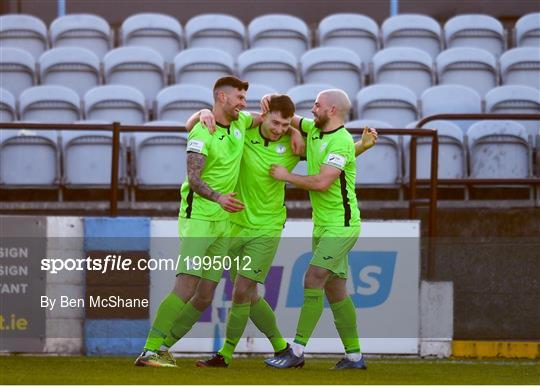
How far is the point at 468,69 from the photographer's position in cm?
1339

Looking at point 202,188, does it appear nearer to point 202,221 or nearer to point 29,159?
point 202,221

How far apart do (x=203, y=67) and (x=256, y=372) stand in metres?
5.35

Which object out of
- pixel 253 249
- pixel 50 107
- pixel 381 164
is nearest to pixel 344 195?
pixel 253 249

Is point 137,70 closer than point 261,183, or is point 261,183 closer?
point 261,183

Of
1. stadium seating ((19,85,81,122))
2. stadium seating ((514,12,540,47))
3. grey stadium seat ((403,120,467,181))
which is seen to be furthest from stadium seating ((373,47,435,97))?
stadium seating ((19,85,81,122))

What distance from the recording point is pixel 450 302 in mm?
10562

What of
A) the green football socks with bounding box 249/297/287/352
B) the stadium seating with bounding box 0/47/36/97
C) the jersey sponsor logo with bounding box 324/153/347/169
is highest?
the stadium seating with bounding box 0/47/36/97

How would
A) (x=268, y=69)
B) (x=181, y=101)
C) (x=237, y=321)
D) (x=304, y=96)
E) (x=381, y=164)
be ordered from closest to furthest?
1. (x=237, y=321)
2. (x=381, y=164)
3. (x=304, y=96)
4. (x=181, y=101)
5. (x=268, y=69)

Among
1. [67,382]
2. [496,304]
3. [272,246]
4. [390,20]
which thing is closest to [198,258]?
[272,246]

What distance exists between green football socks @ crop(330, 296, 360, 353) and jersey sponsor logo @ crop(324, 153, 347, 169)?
908 millimetres

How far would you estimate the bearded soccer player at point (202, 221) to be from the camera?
844 cm

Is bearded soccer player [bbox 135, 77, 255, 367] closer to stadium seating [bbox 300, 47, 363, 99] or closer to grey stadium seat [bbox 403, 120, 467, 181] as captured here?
grey stadium seat [bbox 403, 120, 467, 181]

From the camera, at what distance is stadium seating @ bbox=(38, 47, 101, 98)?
43.4 ft

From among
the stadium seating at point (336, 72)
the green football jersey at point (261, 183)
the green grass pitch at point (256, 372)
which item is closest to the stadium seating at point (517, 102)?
the stadium seating at point (336, 72)
